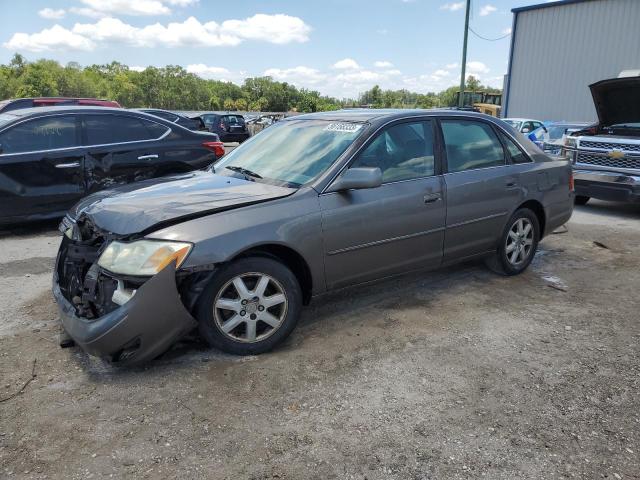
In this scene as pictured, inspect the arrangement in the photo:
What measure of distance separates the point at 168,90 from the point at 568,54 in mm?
91980

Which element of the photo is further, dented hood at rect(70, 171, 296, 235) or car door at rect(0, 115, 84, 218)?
car door at rect(0, 115, 84, 218)

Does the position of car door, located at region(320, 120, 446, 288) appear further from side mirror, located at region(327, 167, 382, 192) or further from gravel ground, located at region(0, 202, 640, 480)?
gravel ground, located at region(0, 202, 640, 480)

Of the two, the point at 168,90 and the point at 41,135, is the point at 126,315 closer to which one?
the point at 41,135

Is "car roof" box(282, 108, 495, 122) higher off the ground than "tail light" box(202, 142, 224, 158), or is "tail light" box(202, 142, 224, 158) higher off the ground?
"car roof" box(282, 108, 495, 122)

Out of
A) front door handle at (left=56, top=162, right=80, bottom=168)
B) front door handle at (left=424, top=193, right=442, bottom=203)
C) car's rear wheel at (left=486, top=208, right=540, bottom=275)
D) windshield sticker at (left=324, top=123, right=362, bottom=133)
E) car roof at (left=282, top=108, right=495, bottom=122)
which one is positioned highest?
car roof at (left=282, top=108, right=495, bottom=122)

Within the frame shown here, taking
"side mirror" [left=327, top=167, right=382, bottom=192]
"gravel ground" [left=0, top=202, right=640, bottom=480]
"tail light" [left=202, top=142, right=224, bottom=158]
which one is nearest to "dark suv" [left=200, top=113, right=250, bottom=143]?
"tail light" [left=202, top=142, right=224, bottom=158]

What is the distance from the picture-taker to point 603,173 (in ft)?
27.0

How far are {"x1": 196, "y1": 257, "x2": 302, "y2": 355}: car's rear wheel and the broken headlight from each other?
286 millimetres

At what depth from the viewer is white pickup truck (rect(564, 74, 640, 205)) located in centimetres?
793

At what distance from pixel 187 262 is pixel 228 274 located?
27 cm

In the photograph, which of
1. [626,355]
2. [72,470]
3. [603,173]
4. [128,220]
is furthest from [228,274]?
[603,173]

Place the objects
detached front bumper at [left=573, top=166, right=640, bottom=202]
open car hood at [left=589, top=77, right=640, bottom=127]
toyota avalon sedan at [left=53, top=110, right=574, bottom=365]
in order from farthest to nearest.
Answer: open car hood at [left=589, top=77, right=640, bottom=127]
detached front bumper at [left=573, top=166, right=640, bottom=202]
toyota avalon sedan at [left=53, top=110, right=574, bottom=365]

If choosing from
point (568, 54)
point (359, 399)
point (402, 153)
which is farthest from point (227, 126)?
point (359, 399)

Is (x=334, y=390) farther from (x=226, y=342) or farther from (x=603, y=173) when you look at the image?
(x=603, y=173)
